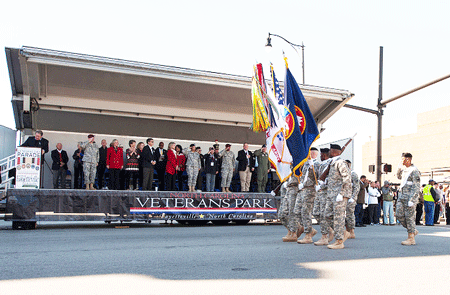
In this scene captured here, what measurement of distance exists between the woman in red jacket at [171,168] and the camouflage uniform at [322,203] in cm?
605

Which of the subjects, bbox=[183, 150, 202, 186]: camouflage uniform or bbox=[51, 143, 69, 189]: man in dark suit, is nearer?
bbox=[51, 143, 69, 189]: man in dark suit

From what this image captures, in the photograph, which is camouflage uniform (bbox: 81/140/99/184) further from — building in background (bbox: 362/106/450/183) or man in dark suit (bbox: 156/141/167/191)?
building in background (bbox: 362/106/450/183)

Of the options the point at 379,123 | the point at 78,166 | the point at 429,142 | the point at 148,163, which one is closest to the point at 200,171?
the point at 148,163

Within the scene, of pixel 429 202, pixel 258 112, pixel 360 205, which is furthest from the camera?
pixel 429 202

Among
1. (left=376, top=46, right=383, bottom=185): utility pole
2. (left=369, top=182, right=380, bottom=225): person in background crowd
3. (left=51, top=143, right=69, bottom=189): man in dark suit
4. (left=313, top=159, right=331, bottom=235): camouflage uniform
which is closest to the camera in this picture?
(left=313, top=159, right=331, bottom=235): camouflage uniform


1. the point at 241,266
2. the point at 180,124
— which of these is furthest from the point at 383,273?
the point at 180,124

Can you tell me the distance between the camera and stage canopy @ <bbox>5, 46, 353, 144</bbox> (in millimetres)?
11453

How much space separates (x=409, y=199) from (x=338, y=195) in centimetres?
169

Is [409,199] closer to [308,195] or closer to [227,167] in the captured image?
[308,195]

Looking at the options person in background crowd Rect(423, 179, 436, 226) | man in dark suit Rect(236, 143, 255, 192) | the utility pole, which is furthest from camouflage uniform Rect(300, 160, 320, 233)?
person in background crowd Rect(423, 179, 436, 226)

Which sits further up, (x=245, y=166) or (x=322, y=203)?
(x=245, y=166)

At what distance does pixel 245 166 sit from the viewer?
1479cm

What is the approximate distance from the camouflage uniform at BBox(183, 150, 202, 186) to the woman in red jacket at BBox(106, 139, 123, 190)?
2075mm

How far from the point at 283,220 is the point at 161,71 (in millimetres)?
5445
